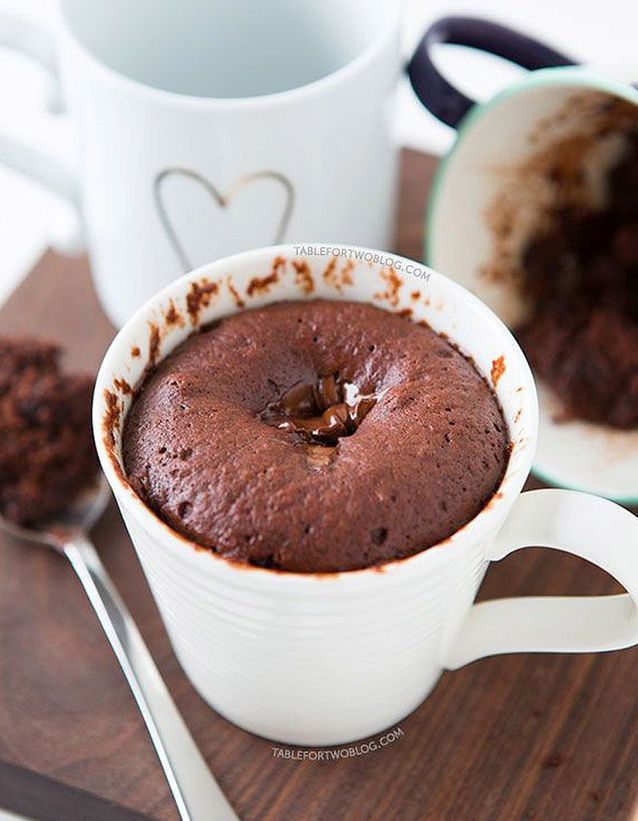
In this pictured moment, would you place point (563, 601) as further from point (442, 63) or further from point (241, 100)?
point (442, 63)

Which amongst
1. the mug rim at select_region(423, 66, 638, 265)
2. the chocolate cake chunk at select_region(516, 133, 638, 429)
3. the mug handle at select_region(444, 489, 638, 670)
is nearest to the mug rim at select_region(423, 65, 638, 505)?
the mug rim at select_region(423, 66, 638, 265)

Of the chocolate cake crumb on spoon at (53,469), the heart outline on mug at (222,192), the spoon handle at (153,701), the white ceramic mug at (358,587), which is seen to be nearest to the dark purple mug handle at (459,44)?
the heart outline on mug at (222,192)

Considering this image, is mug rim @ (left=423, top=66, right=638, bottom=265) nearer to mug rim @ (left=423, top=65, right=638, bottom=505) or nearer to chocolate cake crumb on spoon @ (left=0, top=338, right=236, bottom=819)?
mug rim @ (left=423, top=65, right=638, bottom=505)

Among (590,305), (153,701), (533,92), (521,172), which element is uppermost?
(533,92)

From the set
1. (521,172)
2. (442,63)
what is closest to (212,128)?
(521,172)

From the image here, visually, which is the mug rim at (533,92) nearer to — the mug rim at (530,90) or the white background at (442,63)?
the mug rim at (530,90)
